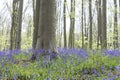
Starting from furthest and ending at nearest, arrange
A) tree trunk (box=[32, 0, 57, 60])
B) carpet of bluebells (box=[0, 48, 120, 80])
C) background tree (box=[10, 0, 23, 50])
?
background tree (box=[10, 0, 23, 50]) → tree trunk (box=[32, 0, 57, 60]) → carpet of bluebells (box=[0, 48, 120, 80])

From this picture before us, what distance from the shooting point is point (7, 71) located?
4.45 meters

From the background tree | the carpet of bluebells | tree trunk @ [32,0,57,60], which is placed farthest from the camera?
the background tree

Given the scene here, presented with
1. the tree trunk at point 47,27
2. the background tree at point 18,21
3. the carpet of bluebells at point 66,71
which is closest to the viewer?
the carpet of bluebells at point 66,71

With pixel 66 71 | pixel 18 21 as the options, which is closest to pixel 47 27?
pixel 66 71

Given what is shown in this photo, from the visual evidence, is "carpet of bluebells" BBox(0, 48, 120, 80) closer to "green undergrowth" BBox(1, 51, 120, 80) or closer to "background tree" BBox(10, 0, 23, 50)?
"green undergrowth" BBox(1, 51, 120, 80)

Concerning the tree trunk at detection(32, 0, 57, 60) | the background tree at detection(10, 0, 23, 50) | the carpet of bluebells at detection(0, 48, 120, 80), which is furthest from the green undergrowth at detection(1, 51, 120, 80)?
the background tree at detection(10, 0, 23, 50)

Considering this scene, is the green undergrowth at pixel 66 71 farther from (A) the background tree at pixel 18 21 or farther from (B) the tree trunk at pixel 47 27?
(A) the background tree at pixel 18 21

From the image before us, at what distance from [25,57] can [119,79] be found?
4273 mm

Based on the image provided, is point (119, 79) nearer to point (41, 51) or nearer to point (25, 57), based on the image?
point (41, 51)

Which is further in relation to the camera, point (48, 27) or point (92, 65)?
point (48, 27)

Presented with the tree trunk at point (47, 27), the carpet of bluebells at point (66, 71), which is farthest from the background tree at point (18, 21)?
the carpet of bluebells at point (66, 71)

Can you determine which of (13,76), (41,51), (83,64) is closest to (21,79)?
(13,76)

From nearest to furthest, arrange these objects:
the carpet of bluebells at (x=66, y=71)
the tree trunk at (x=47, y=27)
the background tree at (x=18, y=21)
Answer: the carpet of bluebells at (x=66, y=71), the tree trunk at (x=47, y=27), the background tree at (x=18, y=21)

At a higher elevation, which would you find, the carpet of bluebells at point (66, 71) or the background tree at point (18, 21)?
the background tree at point (18, 21)
